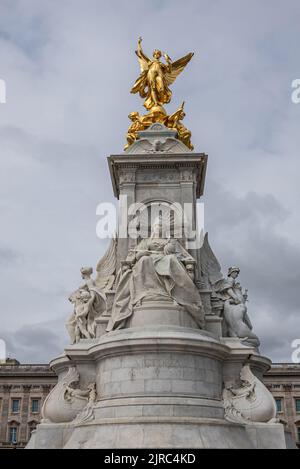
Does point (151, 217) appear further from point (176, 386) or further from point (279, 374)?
point (279, 374)

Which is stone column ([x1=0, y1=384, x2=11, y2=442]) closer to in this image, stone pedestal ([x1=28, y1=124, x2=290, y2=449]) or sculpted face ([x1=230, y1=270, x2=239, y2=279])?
stone pedestal ([x1=28, y1=124, x2=290, y2=449])

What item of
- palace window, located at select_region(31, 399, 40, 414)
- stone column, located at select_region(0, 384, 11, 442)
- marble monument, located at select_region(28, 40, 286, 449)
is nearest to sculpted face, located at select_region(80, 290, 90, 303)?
marble monument, located at select_region(28, 40, 286, 449)

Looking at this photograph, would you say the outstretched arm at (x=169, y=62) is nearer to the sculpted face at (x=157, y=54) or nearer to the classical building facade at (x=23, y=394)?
the sculpted face at (x=157, y=54)

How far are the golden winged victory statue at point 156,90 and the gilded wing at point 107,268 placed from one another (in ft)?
14.8

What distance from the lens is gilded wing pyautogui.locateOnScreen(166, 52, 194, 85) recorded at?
1020 inches

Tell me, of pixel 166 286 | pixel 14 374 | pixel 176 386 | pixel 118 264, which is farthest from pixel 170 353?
pixel 14 374

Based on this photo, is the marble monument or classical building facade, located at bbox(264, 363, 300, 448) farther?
classical building facade, located at bbox(264, 363, 300, 448)

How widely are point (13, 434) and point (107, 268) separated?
118 feet

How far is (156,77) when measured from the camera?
83.1 feet

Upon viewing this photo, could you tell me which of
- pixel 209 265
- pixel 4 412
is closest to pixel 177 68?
pixel 209 265

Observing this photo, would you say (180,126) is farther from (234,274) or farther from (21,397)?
(21,397)

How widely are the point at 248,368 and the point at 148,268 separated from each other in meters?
4.73

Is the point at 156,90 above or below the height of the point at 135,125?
above

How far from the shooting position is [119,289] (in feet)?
66.1
